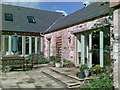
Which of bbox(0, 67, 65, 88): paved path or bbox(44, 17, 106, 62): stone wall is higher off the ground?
bbox(44, 17, 106, 62): stone wall

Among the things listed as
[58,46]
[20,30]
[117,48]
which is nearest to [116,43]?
[117,48]

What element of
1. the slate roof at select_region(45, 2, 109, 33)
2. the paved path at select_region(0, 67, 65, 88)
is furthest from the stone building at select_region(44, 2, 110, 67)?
the paved path at select_region(0, 67, 65, 88)

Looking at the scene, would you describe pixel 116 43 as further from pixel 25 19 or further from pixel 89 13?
pixel 25 19

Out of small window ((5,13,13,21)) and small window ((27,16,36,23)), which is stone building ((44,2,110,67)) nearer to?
small window ((27,16,36,23))

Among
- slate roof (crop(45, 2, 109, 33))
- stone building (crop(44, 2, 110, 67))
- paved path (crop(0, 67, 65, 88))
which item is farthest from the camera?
slate roof (crop(45, 2, 109, 33))

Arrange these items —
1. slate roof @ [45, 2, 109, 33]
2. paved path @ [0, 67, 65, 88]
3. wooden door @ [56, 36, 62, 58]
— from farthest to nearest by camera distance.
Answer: wooden door @ [56, 36, 62, 58] → slate roof @ [45, 2, 109, 33] → paved path @ [0, 67, 65, 88]

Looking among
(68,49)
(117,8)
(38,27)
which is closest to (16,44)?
(38,27)

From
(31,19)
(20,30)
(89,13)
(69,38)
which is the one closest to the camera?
(89,13)

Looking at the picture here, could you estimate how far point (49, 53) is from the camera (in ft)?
43.5

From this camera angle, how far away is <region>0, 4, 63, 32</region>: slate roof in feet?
44.0

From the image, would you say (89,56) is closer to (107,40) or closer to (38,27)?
(107,40)

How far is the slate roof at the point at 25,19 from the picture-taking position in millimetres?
13402

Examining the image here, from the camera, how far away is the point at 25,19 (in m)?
15.1

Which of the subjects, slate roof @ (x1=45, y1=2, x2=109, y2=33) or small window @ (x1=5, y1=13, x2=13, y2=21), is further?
small window @ (x1=5, y1=13, x2=13, y2=21)
